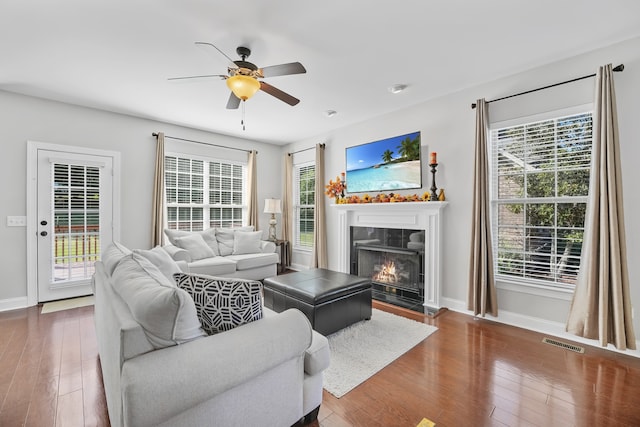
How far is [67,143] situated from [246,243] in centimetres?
283

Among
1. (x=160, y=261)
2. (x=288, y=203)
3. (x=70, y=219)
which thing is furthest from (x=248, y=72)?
(x=288, y=203)

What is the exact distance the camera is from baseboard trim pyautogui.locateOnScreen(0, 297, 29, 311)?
11.4ft

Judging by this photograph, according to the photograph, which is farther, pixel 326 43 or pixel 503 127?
pixel 503 127

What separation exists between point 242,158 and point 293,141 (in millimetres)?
1123

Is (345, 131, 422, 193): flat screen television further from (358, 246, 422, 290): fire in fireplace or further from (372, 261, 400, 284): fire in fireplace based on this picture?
(372, 261, 400, 284): fire in fireplace

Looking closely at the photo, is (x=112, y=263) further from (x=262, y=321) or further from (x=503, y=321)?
(x=503, y=321)

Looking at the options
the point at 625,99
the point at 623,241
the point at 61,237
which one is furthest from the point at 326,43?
the point at 61,237

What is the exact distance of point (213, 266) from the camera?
4066mm

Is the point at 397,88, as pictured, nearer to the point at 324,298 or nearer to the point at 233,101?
the point at 233,101

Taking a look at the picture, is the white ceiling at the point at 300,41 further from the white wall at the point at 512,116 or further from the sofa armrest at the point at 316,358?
the sofa armrest at the point at 316,358

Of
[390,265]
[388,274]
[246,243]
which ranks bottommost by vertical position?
[388,274]

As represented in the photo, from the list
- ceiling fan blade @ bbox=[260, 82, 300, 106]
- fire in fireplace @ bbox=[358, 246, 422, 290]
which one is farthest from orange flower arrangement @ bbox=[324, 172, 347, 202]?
ceiling fan blade @ bbox=[260, 82, 300, 106]

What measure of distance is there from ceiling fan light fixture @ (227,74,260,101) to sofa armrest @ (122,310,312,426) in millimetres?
1896

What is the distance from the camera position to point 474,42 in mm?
2514
